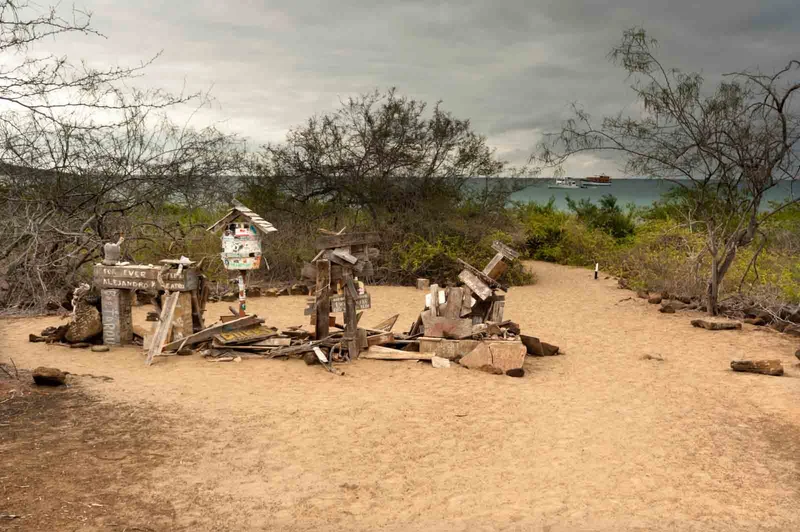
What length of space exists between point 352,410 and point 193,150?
1140 centimetres

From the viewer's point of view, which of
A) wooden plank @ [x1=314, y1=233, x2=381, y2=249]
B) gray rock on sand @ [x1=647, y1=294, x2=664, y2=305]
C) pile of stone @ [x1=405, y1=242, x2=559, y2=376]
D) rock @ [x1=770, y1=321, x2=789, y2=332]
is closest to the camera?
pile of stone @ [x1=405, y1=242, x2=559, y2=376]

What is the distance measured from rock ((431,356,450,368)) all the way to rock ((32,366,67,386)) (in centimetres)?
481

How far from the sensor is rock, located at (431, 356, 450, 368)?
9.44 m

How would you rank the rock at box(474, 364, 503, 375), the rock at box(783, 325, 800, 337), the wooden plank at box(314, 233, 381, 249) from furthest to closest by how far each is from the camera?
1. the rock at box(783, 325, 800, 337)
2. the wooden plank at box(314, 233, 381, 249)
3. the rock at box(474, 364, 503, 375)

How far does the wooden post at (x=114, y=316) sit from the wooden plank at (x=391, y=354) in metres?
3.82

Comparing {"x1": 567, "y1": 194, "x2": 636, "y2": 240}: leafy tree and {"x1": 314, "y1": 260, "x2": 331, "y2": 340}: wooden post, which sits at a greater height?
{"x1": 567, "y1": 194, "x2": 636, "y2": 240}: leafy tree

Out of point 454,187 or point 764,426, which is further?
point 454,187

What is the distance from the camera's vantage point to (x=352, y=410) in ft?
24.4

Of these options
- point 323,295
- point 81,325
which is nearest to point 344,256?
point 323,295

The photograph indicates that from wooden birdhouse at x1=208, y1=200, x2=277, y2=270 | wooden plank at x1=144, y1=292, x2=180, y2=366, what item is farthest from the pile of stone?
wooden plank at x1=144, y1=292, x2=180, y2=366

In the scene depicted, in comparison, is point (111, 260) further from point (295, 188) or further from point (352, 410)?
point (295, 188)

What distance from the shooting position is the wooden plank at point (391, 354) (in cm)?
972

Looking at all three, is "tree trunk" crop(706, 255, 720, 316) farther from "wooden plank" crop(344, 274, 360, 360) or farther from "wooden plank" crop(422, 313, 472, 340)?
"wooden plank" crop(344, 274, 360, 360)

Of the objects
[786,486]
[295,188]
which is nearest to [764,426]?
Result: [786,486]
